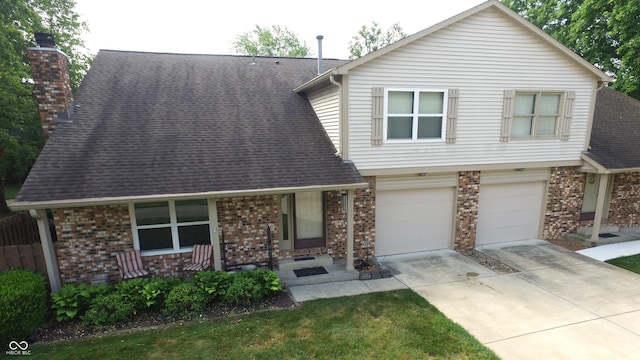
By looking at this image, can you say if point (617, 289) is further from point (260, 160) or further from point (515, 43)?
point (260, 160)

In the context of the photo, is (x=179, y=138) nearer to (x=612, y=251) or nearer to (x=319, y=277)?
(x=319, y=277)

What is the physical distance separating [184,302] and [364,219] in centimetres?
495

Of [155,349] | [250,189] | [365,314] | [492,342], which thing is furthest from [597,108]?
[155,349]

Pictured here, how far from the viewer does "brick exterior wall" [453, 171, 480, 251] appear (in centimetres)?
1019

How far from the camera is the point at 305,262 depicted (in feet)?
29.3

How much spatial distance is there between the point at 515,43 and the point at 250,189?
8608 mm

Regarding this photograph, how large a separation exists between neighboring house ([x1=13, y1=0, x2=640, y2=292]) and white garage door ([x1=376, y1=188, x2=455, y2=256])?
4 centimetres

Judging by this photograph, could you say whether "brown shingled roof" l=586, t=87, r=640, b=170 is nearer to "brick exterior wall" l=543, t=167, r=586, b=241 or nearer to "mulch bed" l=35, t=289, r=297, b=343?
"brick exterior wall" l=543, t=167, r=586, b=241

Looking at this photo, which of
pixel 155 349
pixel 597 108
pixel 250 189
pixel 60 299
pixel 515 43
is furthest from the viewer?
pixel 597 108

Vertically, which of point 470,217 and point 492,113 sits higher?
point 492,113

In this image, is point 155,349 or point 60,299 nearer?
point 155,349

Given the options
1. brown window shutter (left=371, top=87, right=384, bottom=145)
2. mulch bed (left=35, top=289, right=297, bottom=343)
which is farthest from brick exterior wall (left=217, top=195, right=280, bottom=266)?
brown window shutter (left=371, top=87, right=384, bottom=145)

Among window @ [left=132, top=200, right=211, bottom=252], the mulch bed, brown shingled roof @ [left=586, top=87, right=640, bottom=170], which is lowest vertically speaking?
the mulch bed

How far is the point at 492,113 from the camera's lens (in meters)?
9.86
